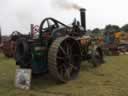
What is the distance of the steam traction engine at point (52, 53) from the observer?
656 cm

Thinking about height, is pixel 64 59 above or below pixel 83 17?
below

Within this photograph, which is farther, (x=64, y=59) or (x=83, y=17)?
(x=83, y=17)

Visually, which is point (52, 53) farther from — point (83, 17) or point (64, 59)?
point (83, 17)

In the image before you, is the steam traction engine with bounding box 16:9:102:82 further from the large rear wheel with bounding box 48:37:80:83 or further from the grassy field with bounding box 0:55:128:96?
the grassy field with bounding box 0:55:128:96

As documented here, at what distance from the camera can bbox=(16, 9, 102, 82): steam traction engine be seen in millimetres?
6562

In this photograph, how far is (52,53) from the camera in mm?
6469

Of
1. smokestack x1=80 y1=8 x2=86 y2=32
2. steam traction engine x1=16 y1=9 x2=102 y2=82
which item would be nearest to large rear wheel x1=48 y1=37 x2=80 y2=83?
steam traction engine x1=16 y1=9 x2=102 y2=82

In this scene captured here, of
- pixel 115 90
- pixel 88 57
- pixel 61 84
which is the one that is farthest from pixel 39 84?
pixel 88 57

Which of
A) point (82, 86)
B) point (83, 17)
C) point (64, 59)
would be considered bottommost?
point (82, 86)

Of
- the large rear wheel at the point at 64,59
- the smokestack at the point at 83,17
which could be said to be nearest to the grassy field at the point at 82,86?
the large rear wheel at the point at 64,59

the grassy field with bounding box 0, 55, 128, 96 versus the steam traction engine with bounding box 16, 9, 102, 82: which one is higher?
the steam traction engine with bounding box 16, 9, 102, 82

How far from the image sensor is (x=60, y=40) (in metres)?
6.72

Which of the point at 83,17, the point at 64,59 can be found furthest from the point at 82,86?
the point at 83,17

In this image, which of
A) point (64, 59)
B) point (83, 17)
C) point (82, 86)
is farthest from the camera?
point (83, 17)
